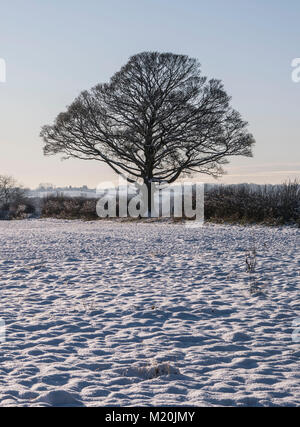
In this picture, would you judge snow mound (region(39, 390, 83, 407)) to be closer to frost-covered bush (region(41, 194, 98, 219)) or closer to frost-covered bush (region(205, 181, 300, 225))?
frost-covered bush (region(205, 181, 300, 225))

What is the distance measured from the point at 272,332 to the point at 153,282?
11.2ft

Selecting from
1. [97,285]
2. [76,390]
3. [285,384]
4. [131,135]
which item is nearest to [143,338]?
[76,390]

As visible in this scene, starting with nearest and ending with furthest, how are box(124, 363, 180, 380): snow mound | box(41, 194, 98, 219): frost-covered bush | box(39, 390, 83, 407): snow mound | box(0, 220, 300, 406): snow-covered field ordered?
box(39, 390, 83, 407): snow mound → box(0, 220, 300, 406): snow-covered field → box(124, 363, 180, 380): snow mound → box(41, 194, 98, 219): frost-covered bush

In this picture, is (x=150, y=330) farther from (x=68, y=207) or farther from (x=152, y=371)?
(x=68, y=207)

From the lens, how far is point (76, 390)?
422 centimetres

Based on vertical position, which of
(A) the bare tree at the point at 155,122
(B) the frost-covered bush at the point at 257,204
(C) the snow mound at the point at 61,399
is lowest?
(C) the snow mound at the point at 61,399

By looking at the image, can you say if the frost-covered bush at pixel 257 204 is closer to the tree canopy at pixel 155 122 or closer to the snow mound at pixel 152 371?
the tree canopy at pixel 155 122

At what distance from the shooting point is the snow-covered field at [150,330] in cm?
421

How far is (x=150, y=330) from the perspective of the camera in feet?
20.0

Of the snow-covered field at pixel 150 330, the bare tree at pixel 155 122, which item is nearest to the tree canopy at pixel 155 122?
the bare tree at pixel 155 122

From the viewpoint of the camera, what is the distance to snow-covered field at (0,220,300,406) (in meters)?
4.21

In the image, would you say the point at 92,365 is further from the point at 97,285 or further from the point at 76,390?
the point at 97,285

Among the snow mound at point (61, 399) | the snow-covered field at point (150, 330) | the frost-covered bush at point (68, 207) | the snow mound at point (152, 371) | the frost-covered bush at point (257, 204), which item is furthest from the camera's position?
the frost-covered bush at point (68, 207)

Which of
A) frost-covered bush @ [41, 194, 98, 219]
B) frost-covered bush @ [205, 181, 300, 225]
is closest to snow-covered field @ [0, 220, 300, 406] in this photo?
frost-covered bush @ [205, 181, 300, 225]
